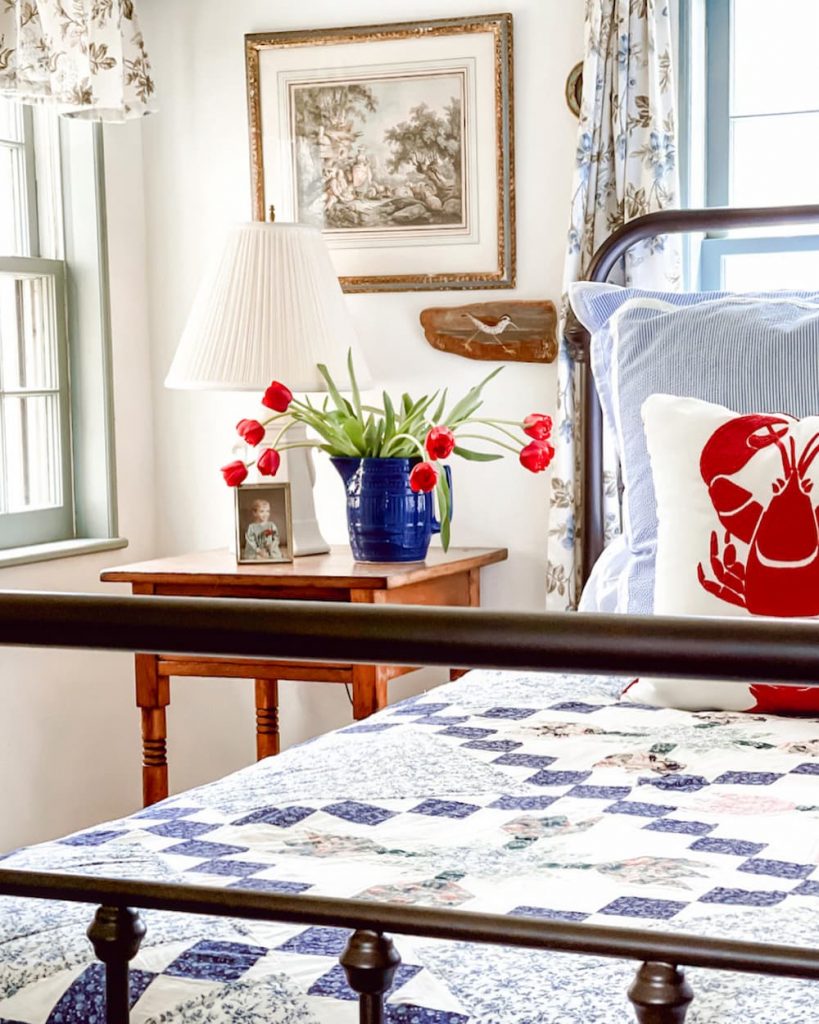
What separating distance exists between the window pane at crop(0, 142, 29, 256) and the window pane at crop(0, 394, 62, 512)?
326 millimetres

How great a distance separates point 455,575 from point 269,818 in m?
1.47

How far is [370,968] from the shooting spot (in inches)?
30.8

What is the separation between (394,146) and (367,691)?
48.2 inches

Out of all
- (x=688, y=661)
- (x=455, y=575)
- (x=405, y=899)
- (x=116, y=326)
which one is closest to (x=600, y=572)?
(x=455, y=575)

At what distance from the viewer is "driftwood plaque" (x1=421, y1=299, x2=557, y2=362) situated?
2994 millimetres

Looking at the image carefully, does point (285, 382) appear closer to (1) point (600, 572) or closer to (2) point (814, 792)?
(1) point (600, 572)

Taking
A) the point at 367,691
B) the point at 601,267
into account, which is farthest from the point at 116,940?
the point at 601,267

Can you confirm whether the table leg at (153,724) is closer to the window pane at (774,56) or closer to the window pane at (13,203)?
the window pane at (13,203)

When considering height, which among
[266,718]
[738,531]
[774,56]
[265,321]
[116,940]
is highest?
[774,56]

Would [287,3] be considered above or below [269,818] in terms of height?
above

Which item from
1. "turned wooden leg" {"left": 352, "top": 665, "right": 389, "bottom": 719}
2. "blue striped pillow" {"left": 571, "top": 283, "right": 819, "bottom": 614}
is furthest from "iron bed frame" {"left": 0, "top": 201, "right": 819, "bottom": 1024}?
"turned wooden leg" {"left": 352, "top": 665, "right": 389, "bottom": 719}

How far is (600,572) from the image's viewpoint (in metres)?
2.36

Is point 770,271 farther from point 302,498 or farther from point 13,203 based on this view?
point 13,203

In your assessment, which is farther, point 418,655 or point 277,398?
A: point 277,398
